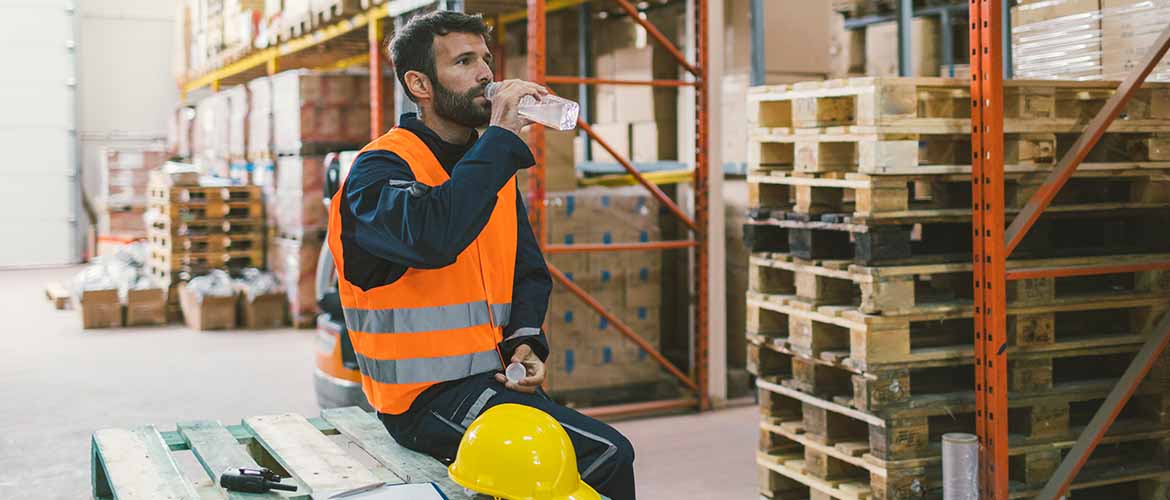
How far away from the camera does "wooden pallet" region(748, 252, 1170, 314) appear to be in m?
4.39

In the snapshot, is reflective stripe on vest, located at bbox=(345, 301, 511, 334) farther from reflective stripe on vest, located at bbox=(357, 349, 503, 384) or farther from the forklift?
the forklift

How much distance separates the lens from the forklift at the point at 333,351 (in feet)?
22.2

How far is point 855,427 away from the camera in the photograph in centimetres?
486

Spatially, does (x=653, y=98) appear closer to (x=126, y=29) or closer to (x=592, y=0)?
(x=592, y=0)

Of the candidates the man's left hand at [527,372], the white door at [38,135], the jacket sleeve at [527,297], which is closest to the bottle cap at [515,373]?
the man's left hand at [527,372]

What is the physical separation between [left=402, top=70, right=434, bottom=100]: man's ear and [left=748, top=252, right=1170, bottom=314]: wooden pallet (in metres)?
1.99

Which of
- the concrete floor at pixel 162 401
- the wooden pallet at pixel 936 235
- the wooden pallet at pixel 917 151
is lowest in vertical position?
the concrete floor at pixel 162 401

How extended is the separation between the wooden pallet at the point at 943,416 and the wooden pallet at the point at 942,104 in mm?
1039

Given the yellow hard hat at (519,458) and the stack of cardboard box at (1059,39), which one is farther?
the stack of cardboard box at (1059,39)

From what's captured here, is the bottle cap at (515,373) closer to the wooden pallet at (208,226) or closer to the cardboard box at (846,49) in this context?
the cardboard box at (846,49)

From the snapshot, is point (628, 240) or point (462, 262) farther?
point (628, 240)

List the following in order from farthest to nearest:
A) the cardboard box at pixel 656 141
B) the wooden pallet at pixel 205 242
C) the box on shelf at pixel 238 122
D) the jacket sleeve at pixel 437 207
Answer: the box on shelf at pixel 238 122
the wooden pallet at pixel 205 242
the cardboard box at pixel 656 141
the jacket sleeve at pixel 437 207

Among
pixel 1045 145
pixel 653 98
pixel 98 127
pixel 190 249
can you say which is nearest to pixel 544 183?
pixel 653 98

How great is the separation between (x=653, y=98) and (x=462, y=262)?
243 inches
